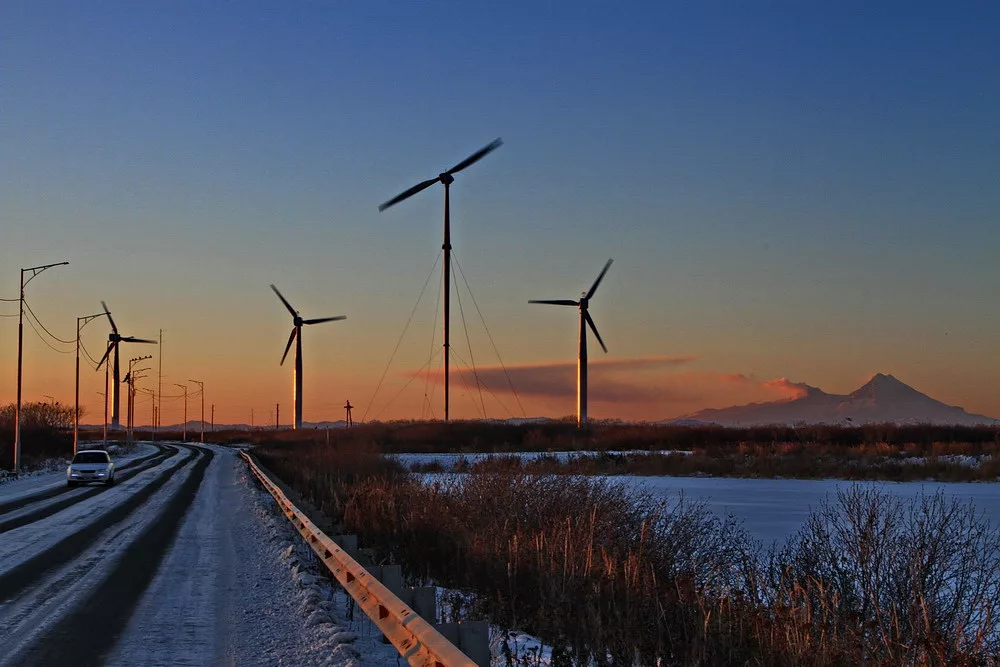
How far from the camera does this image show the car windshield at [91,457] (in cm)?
4081

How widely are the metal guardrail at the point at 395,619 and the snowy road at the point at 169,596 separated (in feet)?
1.56

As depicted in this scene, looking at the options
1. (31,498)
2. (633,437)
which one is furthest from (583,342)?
(31,498)

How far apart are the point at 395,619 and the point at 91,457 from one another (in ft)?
120

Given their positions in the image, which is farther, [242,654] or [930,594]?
[930,594]

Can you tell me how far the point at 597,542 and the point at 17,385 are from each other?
43.5 meters

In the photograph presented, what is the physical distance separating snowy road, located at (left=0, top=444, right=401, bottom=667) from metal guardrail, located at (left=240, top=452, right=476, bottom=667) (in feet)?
1.56

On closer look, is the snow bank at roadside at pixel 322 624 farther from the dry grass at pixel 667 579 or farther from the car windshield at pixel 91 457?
the car windshield at pixel 91 457

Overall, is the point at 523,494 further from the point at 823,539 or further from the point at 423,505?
the point at 823,539

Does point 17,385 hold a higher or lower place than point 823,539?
higher

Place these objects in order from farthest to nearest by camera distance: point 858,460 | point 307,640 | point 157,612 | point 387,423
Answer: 1. point 387,423
2. point 858,460
3. point 157,612
4. point 307,640

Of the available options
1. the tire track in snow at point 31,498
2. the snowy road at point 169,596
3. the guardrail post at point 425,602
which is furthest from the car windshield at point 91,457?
the guardrail post at point 425,602

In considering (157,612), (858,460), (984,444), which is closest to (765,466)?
(858,460)

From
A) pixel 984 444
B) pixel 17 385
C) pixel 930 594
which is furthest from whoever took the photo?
pixel 984 444

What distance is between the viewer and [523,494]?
64.0 feet
